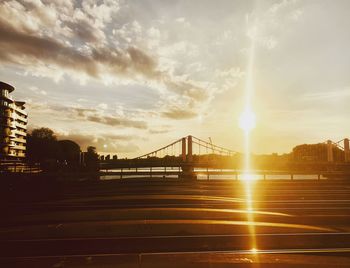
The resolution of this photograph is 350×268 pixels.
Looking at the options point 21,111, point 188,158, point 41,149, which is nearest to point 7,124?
point 21,111

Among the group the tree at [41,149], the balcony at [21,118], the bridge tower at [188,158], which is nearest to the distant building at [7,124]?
the balcony at [21,118]

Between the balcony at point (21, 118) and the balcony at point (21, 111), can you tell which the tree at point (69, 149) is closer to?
the balcony at point (21, 118)

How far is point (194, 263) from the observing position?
7.59 metres

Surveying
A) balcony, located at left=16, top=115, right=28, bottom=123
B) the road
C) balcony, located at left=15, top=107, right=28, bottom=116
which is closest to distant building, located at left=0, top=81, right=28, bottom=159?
balcony, located at left=15, top=107, right=28, bottom=116

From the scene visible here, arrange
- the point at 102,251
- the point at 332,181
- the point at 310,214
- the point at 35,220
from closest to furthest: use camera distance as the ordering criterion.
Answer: the point at 102,251, the point at 35,220, the point at 310,214, the point at 332,181

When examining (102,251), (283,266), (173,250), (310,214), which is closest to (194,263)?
(173,250)

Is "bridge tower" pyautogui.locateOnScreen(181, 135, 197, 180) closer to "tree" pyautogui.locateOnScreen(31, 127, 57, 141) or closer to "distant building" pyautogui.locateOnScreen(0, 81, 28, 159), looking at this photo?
"distant building" pyautogui.locateOnScreen(0, 81, 28, 159)

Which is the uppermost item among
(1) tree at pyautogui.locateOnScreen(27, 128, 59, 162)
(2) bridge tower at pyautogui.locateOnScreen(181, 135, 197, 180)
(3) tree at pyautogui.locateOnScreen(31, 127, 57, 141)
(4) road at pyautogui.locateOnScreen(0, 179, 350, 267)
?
(3) tree at pyautogui.locateOnScreen(31, 127, 57, 141)

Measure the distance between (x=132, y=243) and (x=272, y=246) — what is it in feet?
13.1

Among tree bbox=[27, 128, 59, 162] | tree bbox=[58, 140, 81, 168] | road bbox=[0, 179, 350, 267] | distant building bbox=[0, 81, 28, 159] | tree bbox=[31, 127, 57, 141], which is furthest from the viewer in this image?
tree bbox=[31, 127, 57, 141]

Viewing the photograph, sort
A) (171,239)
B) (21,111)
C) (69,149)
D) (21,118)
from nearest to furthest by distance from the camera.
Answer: (171,239) → (21,111) → (21,118) → (69,149)

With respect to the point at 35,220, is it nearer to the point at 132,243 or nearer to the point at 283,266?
the point at 132,243

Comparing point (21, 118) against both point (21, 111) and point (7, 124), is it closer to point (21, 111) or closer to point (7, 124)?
point (21, 111)

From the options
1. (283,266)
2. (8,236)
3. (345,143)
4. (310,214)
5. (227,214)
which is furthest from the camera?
(345,143)
